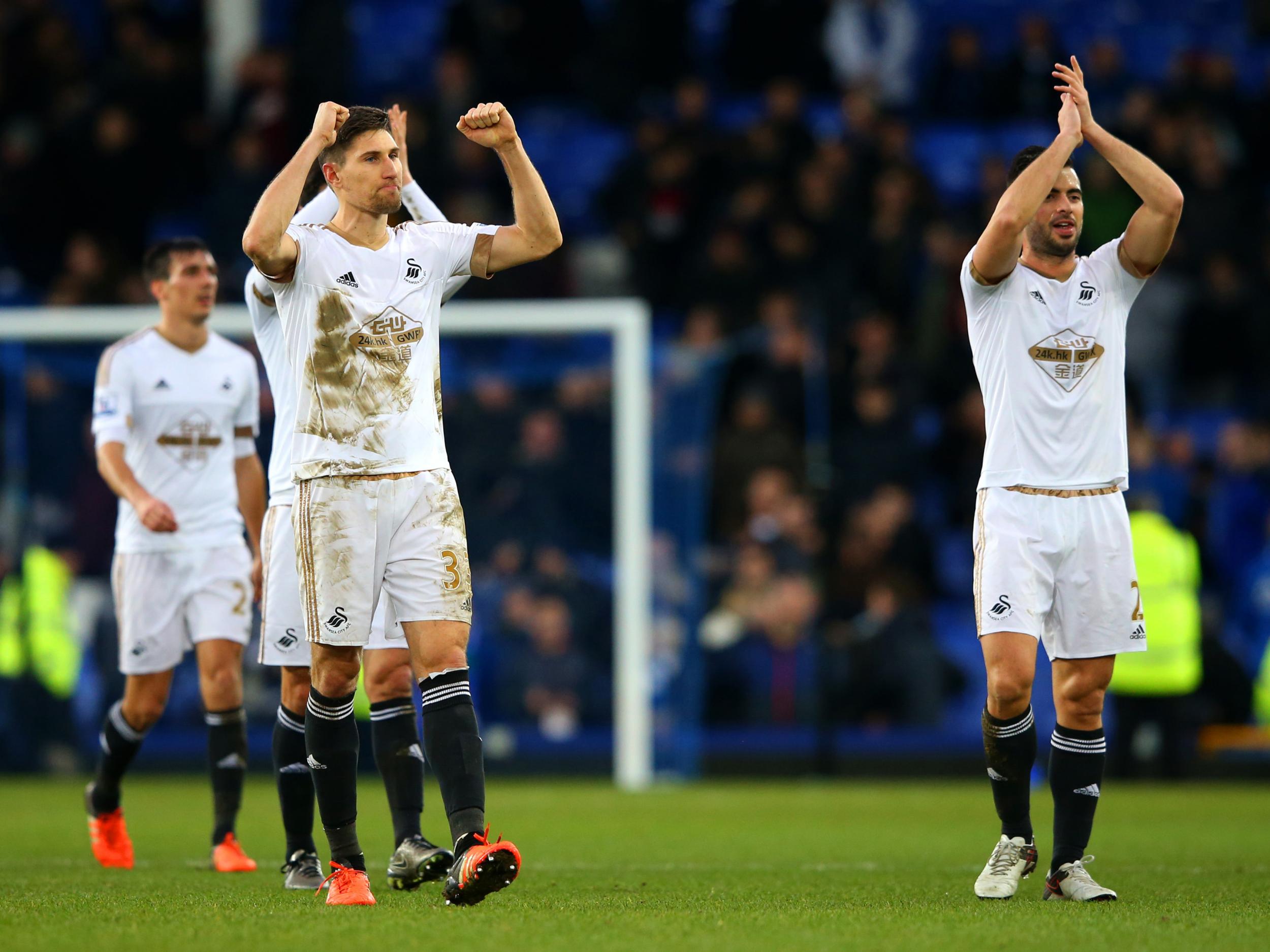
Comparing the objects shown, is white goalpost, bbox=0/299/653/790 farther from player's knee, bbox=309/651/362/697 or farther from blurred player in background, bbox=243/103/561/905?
player's knee, bbox=309/651/362/697

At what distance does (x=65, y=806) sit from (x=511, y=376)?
14.7 feet

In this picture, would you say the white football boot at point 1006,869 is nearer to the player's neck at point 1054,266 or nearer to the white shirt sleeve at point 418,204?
the player's neck at point 1054,266

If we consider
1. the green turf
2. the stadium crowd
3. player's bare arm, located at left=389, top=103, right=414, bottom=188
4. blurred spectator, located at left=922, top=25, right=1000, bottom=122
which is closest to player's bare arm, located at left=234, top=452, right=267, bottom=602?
the green turf

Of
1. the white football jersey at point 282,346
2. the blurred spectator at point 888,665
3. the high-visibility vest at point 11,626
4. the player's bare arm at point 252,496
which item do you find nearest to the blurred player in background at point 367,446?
the white football jersey at point 282,346

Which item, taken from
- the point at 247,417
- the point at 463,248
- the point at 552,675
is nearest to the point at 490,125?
the point at 463,248

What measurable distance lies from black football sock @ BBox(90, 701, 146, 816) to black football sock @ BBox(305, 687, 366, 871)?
2.22 metres

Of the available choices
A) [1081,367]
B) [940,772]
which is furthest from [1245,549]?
[1081,367]

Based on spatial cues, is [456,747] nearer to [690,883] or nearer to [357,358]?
[357,358]

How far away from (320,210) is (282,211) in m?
1.18

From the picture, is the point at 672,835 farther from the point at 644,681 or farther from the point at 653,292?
the point at 653,292

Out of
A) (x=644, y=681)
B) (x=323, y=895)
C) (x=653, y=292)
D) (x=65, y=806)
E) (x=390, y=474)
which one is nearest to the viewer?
(x=390, y=474)

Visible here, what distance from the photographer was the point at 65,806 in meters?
11.4

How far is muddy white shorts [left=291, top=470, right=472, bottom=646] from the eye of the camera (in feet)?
19.2

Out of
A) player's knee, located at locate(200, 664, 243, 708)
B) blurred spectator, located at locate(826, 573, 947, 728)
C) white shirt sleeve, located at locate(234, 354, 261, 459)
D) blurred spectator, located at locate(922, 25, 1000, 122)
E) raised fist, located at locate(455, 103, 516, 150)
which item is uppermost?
blurred spectator, located at locate(922, 25, 1000, 122)
